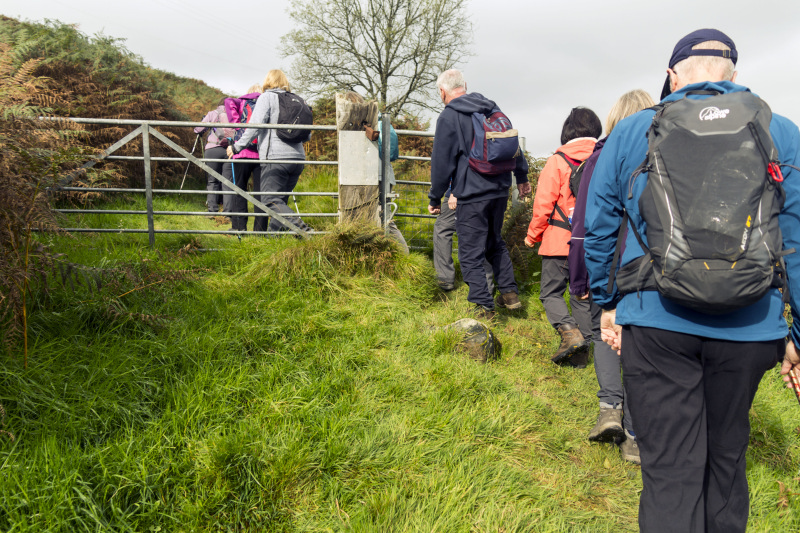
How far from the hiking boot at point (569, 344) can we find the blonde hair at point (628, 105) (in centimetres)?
173

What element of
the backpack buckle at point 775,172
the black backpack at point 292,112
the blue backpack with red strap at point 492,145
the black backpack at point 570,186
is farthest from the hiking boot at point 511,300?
the backpack buckle at point 775,172

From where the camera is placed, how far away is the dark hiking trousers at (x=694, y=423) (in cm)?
172

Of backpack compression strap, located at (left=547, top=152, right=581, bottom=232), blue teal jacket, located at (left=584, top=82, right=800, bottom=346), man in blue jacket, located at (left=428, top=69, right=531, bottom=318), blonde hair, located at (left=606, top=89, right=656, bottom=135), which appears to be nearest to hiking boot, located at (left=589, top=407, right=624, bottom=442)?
blue teal jacket, located at (left=584, top=82, right=800, bottom=346)

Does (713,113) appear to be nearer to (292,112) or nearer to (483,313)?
(483,313)

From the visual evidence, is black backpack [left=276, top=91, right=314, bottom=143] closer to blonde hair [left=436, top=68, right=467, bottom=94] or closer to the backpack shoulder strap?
blonde hair [left=436, top=68, right=467, bottom=94]

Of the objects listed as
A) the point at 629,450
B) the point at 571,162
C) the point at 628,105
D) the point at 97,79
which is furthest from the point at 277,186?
the point at 97,79

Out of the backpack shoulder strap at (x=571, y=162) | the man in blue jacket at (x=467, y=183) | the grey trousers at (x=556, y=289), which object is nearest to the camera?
the backpack shoulder strap at (x=571, y=162)

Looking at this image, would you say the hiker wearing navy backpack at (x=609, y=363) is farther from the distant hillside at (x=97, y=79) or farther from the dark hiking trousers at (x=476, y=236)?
the distant hillside at (x=97, y=79)

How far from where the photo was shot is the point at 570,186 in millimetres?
3896

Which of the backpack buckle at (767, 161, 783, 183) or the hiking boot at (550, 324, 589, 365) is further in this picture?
the hiking boot at (550, 324, 589, 365)

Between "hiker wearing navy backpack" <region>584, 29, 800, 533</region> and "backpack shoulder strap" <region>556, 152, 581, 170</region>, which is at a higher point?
"backpack shoulder strap" <region>556, 152, 581, 170</region>

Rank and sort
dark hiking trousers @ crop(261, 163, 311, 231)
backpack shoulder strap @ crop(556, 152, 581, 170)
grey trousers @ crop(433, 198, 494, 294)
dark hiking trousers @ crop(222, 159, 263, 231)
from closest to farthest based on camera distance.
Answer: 1. backpack shoulder strap @ crop(556, 152, 581, 170)
2. grey trousers @ crop(433, 198, 494, 294)
3. dark hiking trousers @ crop(261, 163, 311, 231)
4. dark hiking trousers @ crop(222, 159, 263, 231)

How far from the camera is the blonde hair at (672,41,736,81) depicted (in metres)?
1.85

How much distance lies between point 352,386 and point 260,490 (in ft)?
3.25
